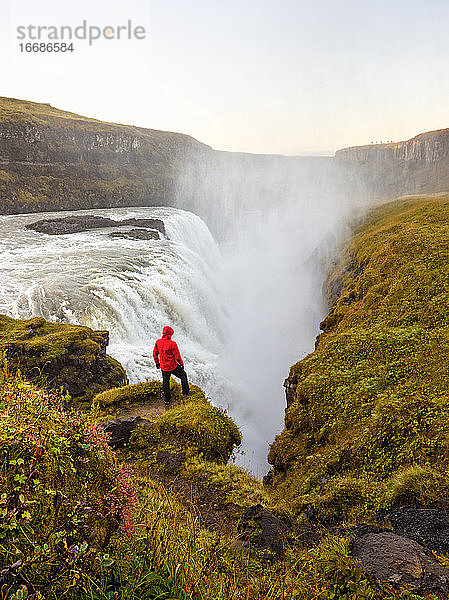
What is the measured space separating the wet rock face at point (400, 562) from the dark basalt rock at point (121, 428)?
4.52 m

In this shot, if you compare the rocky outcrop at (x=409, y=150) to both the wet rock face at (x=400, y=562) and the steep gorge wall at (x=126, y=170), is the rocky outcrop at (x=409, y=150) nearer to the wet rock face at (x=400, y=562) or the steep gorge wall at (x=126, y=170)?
the steep gorge wall at (x=126, y=170)

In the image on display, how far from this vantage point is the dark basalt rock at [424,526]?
3.56 m

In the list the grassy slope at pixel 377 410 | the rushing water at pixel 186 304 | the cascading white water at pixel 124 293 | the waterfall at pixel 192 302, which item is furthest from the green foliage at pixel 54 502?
the cascading white water at pixel 124 293

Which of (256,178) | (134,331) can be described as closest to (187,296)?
(134,331)

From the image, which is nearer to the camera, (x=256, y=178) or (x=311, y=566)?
(x=311, y=566)

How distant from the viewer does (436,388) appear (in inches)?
247

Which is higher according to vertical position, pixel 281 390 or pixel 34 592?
pixel 34 592

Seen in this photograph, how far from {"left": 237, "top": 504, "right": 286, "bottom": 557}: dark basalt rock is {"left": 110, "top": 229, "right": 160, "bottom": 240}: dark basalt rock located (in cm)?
2919

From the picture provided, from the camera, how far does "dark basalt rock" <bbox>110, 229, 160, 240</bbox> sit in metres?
31.9

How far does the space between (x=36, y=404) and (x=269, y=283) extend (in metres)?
34.3

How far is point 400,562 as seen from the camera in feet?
10.3

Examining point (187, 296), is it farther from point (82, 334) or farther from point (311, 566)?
point (311, 566)

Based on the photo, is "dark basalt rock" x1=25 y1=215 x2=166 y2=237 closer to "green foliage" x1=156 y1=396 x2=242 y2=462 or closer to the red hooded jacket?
the red hooded jacket

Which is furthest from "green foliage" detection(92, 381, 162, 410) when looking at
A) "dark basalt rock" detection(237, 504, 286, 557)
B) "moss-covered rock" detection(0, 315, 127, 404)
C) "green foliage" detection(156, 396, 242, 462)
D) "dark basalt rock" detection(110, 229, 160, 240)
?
"dark basalt rock" detection(110, 229, 160, 240)
